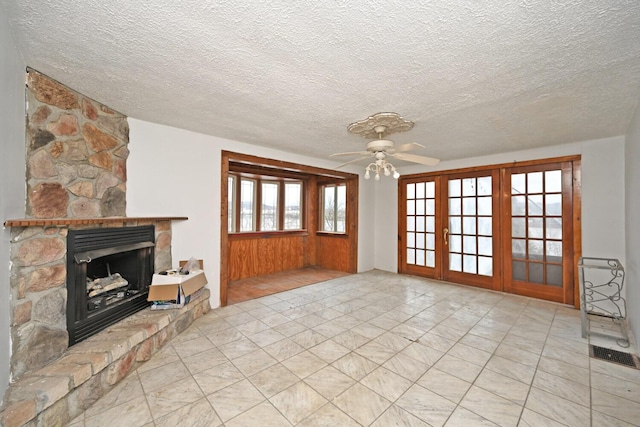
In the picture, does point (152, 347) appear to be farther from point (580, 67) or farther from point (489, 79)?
point (580, 67)

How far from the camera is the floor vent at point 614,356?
7.32 feet

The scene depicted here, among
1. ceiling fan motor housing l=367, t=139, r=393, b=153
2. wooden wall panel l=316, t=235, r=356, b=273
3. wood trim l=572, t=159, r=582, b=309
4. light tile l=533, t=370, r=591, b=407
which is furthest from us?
wooden wall panel l=316, t=235, r=356, b=273

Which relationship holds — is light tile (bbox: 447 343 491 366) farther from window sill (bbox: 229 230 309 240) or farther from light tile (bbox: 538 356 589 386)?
window sill (bbox: 229 230 309 240)

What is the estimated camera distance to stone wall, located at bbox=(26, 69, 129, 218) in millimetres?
1918

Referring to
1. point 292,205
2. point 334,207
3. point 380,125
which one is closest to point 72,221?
point 380,125

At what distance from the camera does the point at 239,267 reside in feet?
16.6

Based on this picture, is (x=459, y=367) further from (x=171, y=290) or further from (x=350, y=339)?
(x=171, y=290)

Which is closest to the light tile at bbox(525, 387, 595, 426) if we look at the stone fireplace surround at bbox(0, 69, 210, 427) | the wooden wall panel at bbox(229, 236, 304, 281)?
the stone fireplace surround at bbox(0, 69, 210, 427)

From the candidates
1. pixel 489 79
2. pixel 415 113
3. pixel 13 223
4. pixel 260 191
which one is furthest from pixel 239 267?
pixel 489 79

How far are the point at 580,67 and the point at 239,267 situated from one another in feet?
16.6

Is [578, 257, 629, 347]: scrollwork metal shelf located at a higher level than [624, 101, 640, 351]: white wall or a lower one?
lower

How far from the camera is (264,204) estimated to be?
19.1ft

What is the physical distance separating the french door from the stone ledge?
434 cm

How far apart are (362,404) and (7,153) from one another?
8.73 feet
